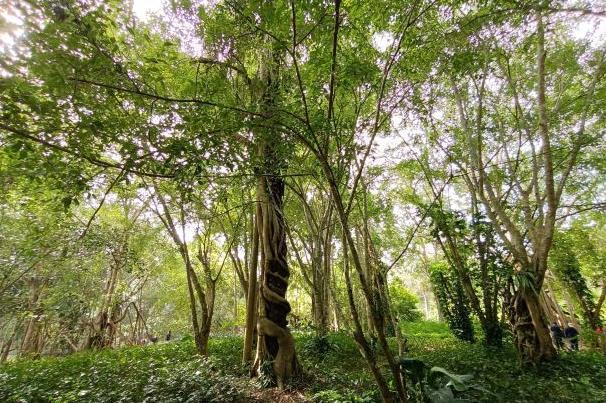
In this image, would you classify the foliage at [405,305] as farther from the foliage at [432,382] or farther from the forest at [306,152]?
the foliage at [432,382]

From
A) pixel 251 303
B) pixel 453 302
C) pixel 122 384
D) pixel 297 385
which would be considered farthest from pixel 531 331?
pixel 122 384

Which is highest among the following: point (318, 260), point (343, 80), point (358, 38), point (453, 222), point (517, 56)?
point (517, 56)

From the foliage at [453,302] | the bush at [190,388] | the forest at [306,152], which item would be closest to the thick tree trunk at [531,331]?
the forest at [306,152]

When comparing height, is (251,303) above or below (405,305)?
below

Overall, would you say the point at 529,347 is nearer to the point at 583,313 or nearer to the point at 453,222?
the point at 453,222

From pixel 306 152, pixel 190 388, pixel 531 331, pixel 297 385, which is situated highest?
pixel 306 152

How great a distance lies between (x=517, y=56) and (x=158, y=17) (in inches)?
322

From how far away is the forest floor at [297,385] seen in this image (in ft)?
15.0

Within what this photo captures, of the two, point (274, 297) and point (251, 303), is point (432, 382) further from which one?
point (251, 303)

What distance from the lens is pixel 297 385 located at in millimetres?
5562

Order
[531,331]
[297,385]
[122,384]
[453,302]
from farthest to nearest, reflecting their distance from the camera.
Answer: [453,302]
[531,331]
[297,385]
[122,384]

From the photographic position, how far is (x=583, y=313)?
10781mm

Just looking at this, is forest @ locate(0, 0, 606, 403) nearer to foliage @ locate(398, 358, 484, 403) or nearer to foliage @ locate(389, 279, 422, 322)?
foliage @ locate(398, 358, 484, 403)

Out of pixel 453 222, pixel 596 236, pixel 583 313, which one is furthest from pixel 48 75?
pixel 596 236
